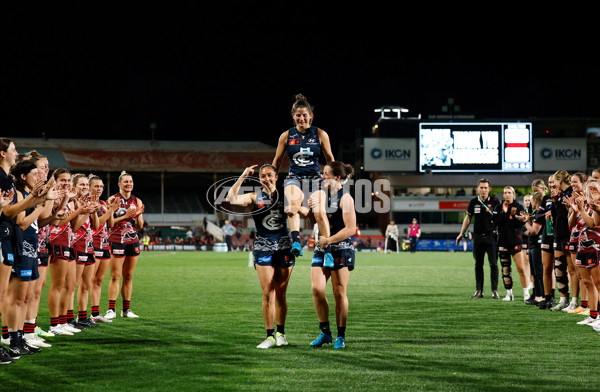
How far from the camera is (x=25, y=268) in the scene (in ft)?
24.5

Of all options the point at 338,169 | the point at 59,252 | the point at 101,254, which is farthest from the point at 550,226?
the point at 59,252

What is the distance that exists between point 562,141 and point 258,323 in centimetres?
5676

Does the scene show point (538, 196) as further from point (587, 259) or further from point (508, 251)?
point (587, 259)

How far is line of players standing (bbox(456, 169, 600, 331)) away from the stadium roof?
47.6 meters

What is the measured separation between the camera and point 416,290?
16312 mm

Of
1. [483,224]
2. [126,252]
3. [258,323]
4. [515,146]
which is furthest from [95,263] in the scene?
[515,146]

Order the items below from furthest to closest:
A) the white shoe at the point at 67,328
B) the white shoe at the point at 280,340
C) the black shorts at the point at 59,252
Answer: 1. the white shoe at the point at 67,328
2. the black shorts at the point at 59,252
3. the white shoe at the point at 280,340

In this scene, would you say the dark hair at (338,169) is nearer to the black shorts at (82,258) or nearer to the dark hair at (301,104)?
the dark hair at (301,104)

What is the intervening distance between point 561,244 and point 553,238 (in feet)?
1.31

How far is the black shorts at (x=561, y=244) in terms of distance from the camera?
11.5 metres

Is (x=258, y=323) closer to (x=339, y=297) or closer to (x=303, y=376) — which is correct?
(x=339, y=297)

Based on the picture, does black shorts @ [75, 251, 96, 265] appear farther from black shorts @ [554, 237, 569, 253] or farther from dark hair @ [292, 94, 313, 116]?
black shorts @ [554, 237, 569, 253]

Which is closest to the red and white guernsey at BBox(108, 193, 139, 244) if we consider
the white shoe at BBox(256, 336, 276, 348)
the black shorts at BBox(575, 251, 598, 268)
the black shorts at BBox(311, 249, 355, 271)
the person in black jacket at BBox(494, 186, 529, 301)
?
the white shoe at BBox(256, 336, 276, 348)

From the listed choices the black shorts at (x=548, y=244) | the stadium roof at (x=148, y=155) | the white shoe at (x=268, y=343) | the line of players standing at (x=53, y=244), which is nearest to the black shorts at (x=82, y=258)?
the line of players standing at (x=53, y=244)
